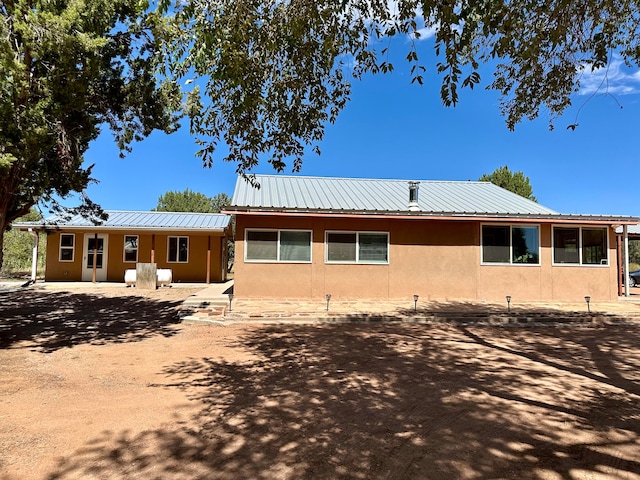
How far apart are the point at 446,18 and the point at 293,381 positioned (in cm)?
455

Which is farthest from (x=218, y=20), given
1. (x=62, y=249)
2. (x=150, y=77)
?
(x=62, y=249)

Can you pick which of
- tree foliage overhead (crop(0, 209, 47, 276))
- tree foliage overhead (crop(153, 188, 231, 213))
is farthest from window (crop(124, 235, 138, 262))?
tree foliage overhead (crop(153, 188, 231, 213))

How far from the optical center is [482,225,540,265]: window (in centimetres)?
1301

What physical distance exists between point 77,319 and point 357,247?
7.97 metres

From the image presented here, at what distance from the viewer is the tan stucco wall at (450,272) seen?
1273cm

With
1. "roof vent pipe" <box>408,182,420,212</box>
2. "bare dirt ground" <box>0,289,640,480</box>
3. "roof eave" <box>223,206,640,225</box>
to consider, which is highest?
"roof vent pipe" <box>408,182,420,212</box>

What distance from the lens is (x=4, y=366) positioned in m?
5.82

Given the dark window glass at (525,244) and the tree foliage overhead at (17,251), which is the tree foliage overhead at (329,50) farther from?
the tree foliage overhead at (17,251)

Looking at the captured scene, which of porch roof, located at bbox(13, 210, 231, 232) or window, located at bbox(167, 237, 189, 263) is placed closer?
porch roof, located at bbox(13, 210, 231, 232)

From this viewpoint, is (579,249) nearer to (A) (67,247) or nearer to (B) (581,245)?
(B) (581,245)

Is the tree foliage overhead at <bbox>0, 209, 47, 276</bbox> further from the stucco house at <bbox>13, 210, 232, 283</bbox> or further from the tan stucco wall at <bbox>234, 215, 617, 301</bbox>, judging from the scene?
the tan stucco wall at <bbox>234, 215, 617, 301</bbox>

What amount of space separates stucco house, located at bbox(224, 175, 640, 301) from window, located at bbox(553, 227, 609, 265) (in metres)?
0.03

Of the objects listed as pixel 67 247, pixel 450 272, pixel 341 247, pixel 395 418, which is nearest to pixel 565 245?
pixel 450 272

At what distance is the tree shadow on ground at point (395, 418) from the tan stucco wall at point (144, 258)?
13725 mm
